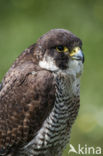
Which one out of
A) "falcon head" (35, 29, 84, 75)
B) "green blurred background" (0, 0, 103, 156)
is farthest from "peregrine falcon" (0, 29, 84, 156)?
"green blurred background" (0, 0, 103, 156)

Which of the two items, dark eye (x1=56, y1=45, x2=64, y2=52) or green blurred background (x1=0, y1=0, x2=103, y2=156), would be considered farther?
green blurred background (x1=0, y1=0, x2=103, y2=156)

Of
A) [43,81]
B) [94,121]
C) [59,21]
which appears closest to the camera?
[43,81]

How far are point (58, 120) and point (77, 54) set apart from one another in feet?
2.38

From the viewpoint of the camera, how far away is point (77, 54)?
20.7 ft

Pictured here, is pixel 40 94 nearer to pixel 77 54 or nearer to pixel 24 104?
pixel 24 104

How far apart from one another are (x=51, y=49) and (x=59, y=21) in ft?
15.1

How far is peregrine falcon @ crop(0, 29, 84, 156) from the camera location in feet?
20.7

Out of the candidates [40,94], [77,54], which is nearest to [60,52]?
[77,54]

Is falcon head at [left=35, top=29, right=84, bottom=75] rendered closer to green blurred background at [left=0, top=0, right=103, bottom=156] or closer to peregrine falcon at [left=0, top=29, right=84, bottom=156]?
peregrine falcon at [left=0, top=29, right=84, bottom=156]

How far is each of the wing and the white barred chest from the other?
0.07 m

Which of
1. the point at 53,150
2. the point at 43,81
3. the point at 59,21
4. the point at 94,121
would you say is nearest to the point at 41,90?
the point at 43,81

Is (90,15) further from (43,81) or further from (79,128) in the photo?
(43,81)

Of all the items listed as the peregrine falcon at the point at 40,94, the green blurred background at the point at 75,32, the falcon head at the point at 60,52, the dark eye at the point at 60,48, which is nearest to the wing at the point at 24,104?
the peregrine falcon at the point at 40,94

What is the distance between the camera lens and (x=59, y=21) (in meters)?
10.9
